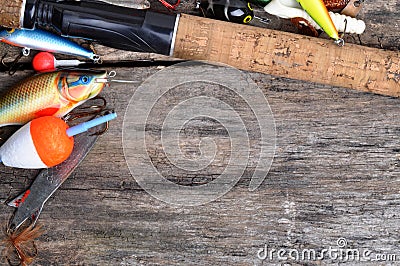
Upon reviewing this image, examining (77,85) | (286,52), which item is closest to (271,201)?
(286,52)

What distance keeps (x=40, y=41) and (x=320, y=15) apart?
0.84 metres

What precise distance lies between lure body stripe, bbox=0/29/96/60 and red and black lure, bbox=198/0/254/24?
0.42 m

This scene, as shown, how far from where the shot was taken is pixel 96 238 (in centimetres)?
195

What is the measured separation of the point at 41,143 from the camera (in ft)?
5.74

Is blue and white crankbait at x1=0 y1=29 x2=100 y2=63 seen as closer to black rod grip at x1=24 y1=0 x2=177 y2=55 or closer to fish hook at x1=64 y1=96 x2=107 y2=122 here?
black rod grip at x1=24 y1=0 x2=177 y2=55

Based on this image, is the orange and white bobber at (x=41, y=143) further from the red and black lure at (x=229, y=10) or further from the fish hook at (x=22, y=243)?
the red and black lure at (x=229, y=10)

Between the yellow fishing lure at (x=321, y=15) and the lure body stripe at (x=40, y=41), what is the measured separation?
0.70 metres

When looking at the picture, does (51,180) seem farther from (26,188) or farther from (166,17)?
(166,17)

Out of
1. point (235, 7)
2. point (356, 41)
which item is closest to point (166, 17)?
point (235, 7)

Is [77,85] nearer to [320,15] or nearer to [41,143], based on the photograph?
[41,143]

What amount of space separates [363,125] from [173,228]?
685 mm

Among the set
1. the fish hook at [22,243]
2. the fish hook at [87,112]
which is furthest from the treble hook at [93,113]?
the fish hook at [22,243]

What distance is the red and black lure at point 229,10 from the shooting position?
1.83m

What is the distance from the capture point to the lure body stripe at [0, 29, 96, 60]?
186cm
